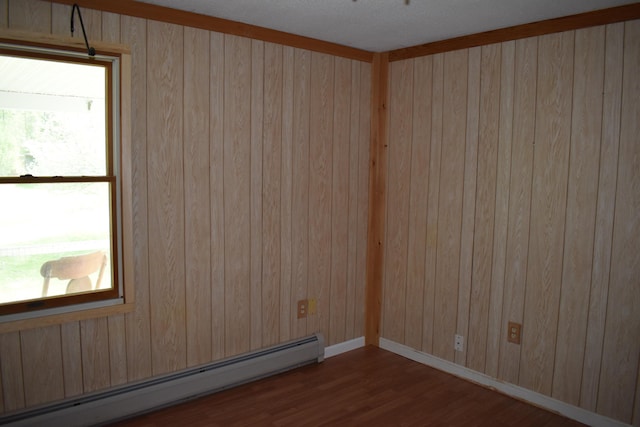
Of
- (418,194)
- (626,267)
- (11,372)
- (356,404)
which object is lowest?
(356,404)

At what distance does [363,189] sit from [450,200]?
29.6 inches

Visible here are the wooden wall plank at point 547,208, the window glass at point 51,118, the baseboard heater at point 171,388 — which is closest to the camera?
the window glass at point 51,118

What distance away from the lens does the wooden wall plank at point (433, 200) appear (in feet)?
12.1

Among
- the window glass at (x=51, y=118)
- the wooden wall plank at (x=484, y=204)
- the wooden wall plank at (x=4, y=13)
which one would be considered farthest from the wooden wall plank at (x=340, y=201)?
the wooden wall plank at (x=4, y=13)

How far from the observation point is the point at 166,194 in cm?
303

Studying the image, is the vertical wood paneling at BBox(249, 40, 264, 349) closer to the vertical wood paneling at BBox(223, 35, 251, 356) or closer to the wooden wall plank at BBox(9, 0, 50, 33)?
the vertical wood paneling at BBox(223, 35, 251, 356)

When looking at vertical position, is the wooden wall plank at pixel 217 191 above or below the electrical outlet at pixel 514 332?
above

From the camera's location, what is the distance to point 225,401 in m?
3.16

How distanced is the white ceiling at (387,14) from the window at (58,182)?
66cm

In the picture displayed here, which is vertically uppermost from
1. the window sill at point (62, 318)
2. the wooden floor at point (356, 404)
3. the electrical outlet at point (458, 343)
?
the window sill at point (62, 318)

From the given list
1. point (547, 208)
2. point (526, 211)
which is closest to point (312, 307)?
point (526, 211)

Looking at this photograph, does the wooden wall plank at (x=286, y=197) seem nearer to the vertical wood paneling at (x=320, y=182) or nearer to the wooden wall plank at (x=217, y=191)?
the vertical wood paneling at (x=320, y=182)

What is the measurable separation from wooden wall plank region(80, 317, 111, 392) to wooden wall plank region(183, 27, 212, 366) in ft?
1.67

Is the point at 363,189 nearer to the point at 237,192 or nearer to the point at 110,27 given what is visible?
the point at 237,192
